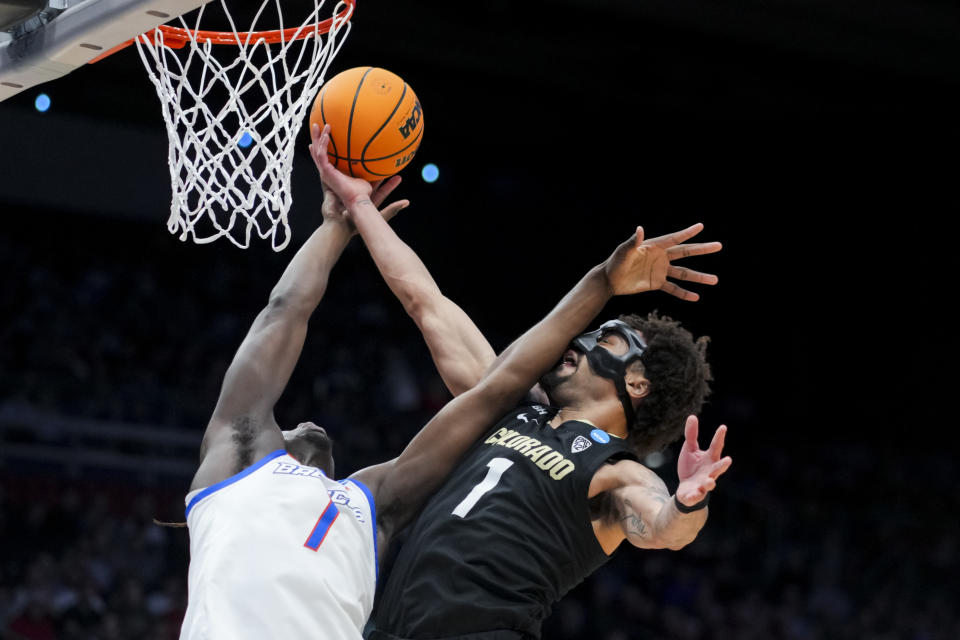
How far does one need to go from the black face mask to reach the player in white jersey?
14 cm

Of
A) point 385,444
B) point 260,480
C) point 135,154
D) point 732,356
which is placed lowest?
point 732,356

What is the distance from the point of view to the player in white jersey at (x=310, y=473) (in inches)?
120

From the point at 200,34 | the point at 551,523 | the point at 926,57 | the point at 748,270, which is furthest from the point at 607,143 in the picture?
the point at 551,523

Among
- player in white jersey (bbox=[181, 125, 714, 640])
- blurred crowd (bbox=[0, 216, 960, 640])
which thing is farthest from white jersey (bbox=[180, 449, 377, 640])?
blurred crowd (bbox=[0, 216, 960, 640])

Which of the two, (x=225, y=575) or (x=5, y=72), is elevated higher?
(x=5, y=72)

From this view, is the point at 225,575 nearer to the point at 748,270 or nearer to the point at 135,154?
the point at 135,154

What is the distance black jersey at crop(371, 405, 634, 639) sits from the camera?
3.32m

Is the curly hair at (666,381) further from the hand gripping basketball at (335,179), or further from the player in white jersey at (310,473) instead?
the hand gripping basketball at (335,179)

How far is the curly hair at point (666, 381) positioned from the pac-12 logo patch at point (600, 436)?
0.23 metres

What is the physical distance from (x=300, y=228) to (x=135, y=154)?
1.68 metres

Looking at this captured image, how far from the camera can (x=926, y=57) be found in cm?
1120

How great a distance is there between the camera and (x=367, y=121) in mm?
4043

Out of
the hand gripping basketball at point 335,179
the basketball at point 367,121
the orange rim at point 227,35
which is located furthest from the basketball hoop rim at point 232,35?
the hand gripping basketball at point 335,179

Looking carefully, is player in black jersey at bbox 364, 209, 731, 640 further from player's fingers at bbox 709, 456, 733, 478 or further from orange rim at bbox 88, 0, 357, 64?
orange rim at bbox 88, 0, 357, 64
